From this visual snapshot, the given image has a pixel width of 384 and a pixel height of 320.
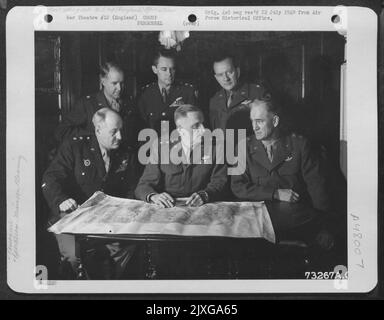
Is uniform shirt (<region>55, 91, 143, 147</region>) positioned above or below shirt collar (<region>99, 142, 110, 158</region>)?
above

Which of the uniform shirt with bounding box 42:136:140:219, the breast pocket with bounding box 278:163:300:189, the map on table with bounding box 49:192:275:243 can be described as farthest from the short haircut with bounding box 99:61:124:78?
the breast pocket with bounding box 278:163:300:189

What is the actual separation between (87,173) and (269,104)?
352 mm

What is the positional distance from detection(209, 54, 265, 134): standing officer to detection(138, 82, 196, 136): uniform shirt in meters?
0.05

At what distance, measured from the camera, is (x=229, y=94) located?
1077 millimetres

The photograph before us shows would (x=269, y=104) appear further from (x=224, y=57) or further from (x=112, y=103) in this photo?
(x=112, y=103)

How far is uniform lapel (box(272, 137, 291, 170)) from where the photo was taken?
1.08 metres

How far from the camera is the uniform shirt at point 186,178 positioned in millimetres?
1081

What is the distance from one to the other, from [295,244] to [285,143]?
7.2 inches

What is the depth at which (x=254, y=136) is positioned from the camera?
108 cm

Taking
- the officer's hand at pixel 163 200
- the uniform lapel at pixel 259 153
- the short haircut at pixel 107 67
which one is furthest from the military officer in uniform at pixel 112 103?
the uniform lapel at pixel 259 153

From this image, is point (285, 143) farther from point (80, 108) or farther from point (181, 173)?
point (80, 108)

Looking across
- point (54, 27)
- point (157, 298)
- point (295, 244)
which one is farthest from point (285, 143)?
point (54, 27)

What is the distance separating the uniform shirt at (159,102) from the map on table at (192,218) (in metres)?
0.14

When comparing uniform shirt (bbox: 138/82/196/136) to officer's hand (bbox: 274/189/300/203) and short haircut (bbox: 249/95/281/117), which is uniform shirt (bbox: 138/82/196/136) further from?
officer's hand (bbox: 274/189/300/203)
